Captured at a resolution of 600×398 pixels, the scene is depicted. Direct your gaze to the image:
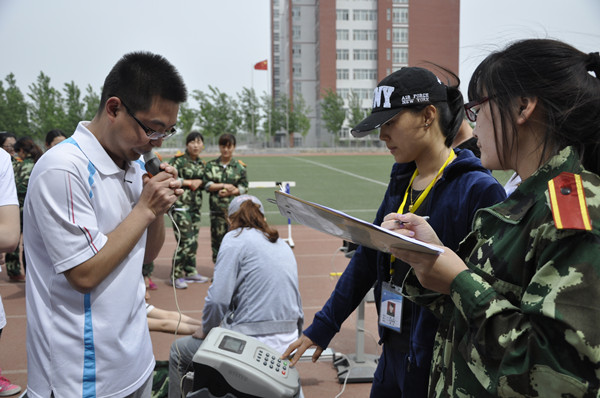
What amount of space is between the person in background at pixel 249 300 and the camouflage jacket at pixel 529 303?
1.89m

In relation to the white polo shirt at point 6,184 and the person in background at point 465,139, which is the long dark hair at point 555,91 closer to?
the person in background at point 465,139

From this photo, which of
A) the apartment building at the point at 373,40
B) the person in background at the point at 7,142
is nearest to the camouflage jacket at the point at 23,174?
the person in background at the point at 7,142

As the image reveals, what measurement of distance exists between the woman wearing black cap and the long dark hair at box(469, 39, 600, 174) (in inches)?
24.7

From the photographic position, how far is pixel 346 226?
143 cm

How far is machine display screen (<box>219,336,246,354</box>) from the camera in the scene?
2.14 m

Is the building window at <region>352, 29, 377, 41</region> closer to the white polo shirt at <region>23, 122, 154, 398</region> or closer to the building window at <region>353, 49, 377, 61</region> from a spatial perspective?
the building window at <region>353, 49, 377, 61</region>

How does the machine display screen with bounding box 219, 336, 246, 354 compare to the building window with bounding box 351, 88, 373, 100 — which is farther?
the building window with bounding box 351, 88, 373, 100

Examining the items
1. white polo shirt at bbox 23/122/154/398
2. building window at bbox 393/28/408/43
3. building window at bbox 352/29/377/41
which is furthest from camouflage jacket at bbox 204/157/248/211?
building window at bbox 393/28/408/43

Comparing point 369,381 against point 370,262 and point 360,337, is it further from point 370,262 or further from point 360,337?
point 370,262

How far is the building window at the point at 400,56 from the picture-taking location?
69625 mm

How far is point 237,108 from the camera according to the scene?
65.6 meters

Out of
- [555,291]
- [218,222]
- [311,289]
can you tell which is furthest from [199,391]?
[218,222]

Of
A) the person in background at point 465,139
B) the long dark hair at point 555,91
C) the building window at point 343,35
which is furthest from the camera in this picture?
the building window at point 343,35

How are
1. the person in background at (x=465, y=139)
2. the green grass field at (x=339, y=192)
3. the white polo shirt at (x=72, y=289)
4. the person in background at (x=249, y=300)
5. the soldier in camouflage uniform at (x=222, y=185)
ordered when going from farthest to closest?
1. the green grass field at (x=339, y=192)
2. the soldier in camouflage uniform at (x=222, y=185)
3. the person in background at (x=465, y=139)
4. the person in background at (x=249, y=300)
5. the white polo shirt at (x=72, y=289)
